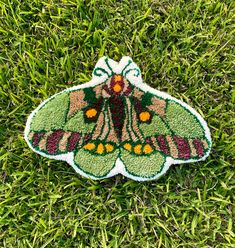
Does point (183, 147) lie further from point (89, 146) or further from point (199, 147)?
point (89, 146)

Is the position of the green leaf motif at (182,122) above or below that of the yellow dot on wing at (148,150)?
above

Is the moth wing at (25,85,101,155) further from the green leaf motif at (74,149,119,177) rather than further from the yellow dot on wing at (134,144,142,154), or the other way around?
the yellow dot on wing at (134,144,142,154)

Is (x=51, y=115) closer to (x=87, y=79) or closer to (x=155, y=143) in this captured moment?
(x=87, y=79)

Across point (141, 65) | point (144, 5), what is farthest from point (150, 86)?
point (144, 5)

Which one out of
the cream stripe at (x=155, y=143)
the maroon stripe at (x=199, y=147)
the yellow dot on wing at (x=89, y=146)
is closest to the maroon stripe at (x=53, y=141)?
the yellow dot on wing at (x=89, y=146)

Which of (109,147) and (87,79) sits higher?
(87,79)

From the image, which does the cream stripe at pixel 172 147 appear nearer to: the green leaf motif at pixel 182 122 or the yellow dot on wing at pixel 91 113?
the green leaf motif at pixel 182 122

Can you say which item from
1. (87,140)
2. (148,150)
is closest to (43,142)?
(87,140)
